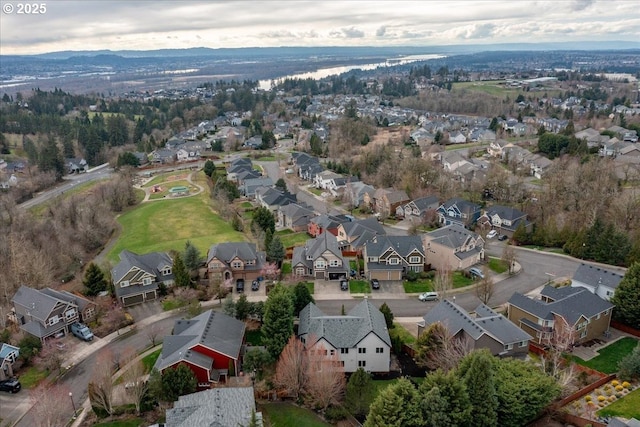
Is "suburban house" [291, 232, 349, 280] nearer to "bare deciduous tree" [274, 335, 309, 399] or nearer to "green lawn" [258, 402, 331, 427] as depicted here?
"bare deciduous tree" [274, 335, 309, 399]

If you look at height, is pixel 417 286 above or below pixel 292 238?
above

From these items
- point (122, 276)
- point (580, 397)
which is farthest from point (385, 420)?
point (122, 276)

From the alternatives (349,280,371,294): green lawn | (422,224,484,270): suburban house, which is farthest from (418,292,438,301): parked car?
(422,224,484,270): suburban house

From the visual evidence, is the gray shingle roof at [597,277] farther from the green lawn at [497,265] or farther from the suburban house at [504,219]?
the suburban house at [504,219]

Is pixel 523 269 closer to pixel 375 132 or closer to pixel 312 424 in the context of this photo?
pixel 312 424

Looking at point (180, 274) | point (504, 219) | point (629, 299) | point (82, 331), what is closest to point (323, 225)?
point (180, 274)

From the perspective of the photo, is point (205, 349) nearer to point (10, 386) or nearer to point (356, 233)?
point (10, 386)
